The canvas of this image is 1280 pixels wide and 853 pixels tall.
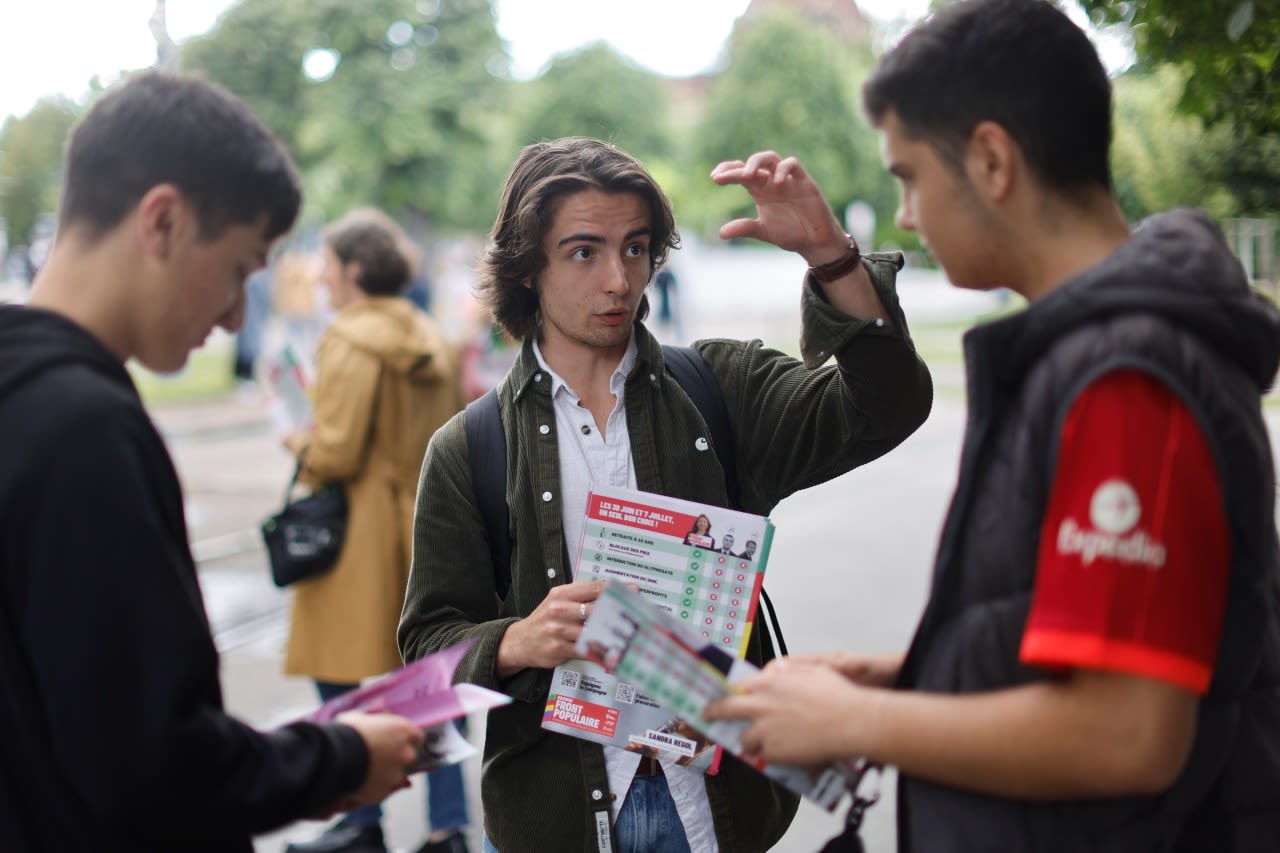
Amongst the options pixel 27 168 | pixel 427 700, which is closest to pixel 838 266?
pixel 427 700

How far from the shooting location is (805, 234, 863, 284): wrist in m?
2.26

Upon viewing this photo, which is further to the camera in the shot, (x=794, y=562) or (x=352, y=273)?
(x=794, y=562)

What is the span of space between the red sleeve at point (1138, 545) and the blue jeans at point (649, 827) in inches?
45.9

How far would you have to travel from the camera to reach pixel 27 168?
19.5m

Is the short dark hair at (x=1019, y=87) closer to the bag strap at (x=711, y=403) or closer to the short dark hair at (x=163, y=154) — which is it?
the short dark hair at (x=163, y=154)

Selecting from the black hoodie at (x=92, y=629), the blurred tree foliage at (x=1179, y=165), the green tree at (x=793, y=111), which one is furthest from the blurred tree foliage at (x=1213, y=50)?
the green tree at (x=793, y=111)

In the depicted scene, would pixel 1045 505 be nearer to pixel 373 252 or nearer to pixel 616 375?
pixel 616 375

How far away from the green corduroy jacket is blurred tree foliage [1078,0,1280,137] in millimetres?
861

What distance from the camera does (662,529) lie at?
2092 mm

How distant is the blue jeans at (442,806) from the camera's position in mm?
4516

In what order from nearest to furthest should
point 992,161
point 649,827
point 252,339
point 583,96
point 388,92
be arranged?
1. point 992,161
2. point 649,827
3. point 252,339
4. point 388,92
5. point 583,96

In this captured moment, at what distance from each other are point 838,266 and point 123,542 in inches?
54.1

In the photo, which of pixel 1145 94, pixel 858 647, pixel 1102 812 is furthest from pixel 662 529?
pixel 1145 94

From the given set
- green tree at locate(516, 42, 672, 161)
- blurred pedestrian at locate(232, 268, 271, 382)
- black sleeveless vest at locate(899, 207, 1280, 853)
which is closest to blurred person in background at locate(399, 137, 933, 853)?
black sleeveless vest at locate(899, 207, 1280, 853)
